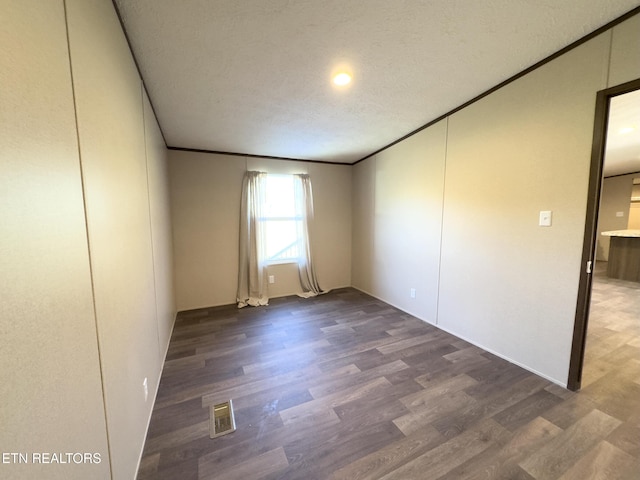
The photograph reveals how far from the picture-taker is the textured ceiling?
1.33 m

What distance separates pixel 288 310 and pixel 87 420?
2.80 m

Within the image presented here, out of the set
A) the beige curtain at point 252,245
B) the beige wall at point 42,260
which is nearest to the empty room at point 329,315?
the beige wall at point 42,260

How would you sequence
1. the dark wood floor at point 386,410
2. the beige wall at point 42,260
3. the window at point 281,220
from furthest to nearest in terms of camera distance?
the window at point 281,220 → the dark wood floor at point 386,410 → the beige wall at point 42,260

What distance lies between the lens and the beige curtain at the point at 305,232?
4.09m

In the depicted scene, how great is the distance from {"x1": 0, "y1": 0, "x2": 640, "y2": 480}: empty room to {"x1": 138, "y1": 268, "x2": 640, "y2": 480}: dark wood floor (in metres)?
0.02

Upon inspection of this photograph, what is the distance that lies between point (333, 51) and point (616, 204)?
348 inches

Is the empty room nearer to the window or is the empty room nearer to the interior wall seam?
the interior wall seam

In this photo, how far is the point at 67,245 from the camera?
2.33 feet

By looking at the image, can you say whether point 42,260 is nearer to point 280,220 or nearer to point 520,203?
point 520,203

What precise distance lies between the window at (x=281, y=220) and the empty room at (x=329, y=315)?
87 centimetres

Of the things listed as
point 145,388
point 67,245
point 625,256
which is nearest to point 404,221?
point 145,388

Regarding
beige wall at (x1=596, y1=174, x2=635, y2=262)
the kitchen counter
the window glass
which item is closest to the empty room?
the window glass

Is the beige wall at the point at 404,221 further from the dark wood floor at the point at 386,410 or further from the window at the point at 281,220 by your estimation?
the window at the point at 281,220

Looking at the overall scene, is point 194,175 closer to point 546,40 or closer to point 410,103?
point 410,103
